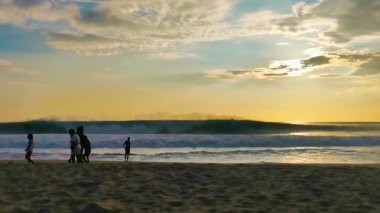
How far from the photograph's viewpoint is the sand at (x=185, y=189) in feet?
25.3

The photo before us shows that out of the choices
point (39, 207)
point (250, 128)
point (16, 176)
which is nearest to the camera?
point (39, 207)

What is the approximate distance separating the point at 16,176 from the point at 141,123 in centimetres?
5960

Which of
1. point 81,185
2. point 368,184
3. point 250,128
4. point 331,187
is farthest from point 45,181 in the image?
point 250,128

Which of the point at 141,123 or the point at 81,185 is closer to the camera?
the point at 81,185

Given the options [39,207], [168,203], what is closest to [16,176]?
[39,207]

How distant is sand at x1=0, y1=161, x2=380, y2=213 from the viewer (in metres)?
7.71

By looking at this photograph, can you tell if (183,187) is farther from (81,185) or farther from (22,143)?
(22,143)

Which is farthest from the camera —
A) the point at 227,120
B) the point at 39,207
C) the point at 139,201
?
the point at 227,120

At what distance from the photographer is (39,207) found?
755 cm

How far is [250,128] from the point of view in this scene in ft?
215

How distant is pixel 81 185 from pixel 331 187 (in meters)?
5.07

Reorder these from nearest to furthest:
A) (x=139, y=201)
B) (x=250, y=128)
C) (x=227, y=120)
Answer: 1. (x=139, y=201)
2. (x=250, y=128)
3. (x=227, y=120)

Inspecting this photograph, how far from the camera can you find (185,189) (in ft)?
31.2

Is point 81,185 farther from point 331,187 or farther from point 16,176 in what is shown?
point 331,187
